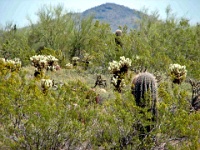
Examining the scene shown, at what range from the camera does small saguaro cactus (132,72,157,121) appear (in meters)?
6.41

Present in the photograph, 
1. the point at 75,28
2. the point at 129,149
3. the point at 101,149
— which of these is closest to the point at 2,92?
the point at 101,149

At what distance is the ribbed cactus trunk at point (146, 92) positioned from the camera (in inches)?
251

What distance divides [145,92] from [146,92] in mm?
129

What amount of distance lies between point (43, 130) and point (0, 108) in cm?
101

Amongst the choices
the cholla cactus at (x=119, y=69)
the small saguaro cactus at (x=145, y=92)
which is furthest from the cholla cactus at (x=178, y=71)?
the small saguaro cactus at (x=145, y=92)

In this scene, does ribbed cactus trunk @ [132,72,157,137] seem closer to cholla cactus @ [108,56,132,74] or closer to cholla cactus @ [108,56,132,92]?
cholla cactus @ [108,56,132,92]

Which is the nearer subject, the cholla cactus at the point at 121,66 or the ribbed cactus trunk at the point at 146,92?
the ribbed cactus trunk at the point at 146,92

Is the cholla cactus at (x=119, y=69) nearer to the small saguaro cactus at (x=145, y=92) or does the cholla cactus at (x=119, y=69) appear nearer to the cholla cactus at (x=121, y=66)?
the cholla cactus at (x=121, y=66)

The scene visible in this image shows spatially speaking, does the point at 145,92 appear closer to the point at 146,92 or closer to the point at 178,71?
the point at 146,92

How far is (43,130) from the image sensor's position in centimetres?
563

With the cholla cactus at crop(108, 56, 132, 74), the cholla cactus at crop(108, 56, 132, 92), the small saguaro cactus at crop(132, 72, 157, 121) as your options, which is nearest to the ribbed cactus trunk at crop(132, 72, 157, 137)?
the small saguaro cactus at crop(132, 72, 157, 121)

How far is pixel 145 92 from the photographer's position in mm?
6523

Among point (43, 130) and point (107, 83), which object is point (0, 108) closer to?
point (43, 130)

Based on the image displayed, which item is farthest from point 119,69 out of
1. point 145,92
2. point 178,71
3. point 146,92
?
point 146,92
